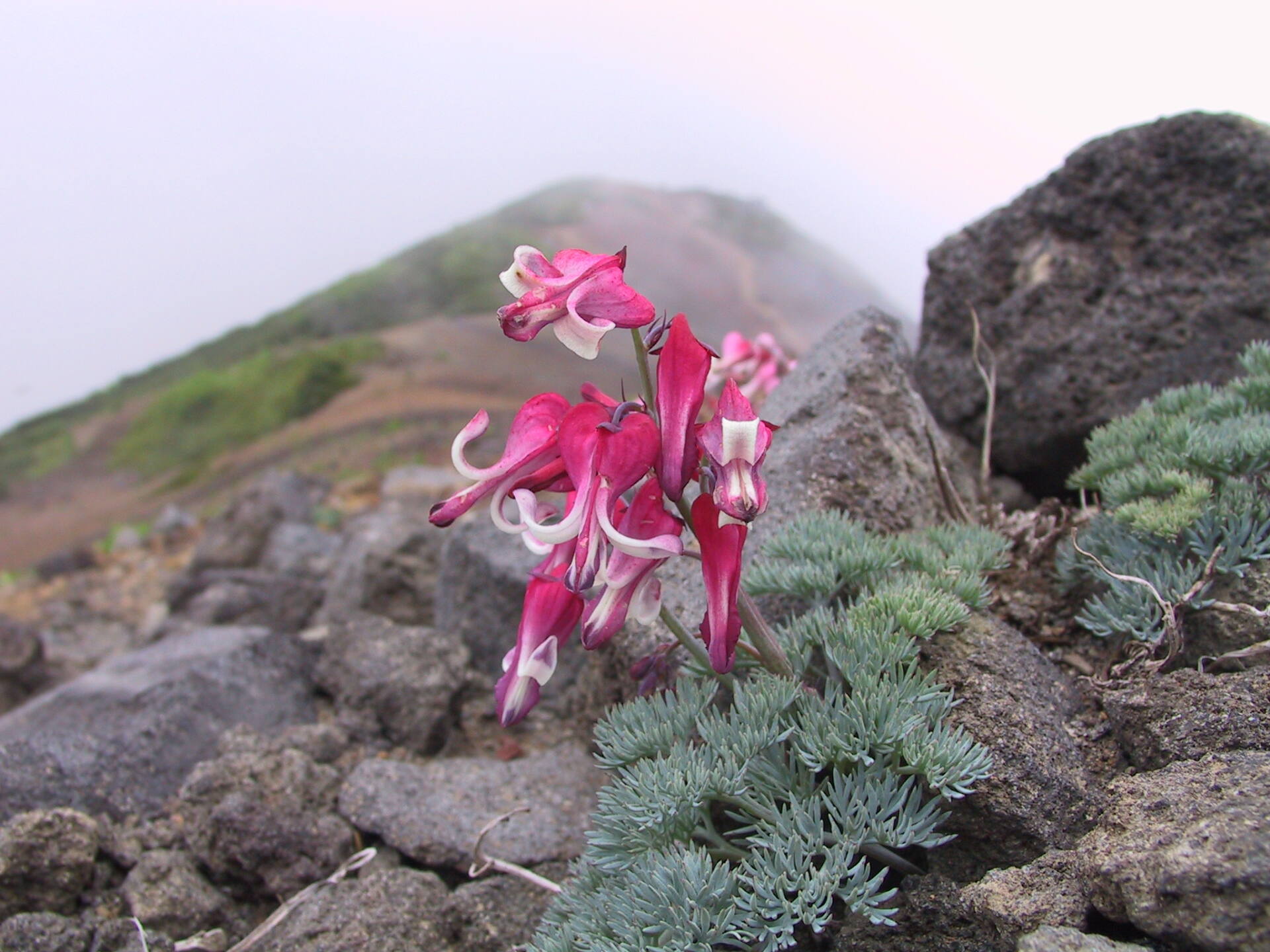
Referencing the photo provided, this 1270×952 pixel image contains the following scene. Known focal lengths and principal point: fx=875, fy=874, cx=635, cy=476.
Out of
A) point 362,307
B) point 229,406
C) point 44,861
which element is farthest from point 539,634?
point 229,406

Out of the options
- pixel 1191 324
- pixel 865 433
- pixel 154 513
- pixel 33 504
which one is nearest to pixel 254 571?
pixel 33 504

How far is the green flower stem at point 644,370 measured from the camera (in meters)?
1.73

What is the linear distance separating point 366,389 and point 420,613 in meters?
4.22

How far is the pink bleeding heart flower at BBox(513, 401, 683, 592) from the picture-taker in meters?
1.58

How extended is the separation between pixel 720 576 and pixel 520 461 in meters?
0.46

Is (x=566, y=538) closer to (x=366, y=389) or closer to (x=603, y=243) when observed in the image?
→ (x=603, y=243)

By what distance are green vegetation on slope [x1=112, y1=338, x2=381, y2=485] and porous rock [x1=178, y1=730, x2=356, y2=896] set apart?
628 centimetres

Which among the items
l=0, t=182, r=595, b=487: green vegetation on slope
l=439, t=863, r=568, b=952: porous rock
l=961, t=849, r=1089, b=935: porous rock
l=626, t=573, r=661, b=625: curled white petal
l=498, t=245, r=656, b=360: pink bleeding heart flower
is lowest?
l=439, t=863, r=568, b=952: porous rock

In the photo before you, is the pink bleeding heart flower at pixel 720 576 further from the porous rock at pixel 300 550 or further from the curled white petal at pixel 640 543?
the porous rock at pixel 300 550

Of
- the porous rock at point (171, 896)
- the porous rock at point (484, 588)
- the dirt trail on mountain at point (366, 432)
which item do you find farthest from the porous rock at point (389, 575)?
the porous rock at point (171, 896)

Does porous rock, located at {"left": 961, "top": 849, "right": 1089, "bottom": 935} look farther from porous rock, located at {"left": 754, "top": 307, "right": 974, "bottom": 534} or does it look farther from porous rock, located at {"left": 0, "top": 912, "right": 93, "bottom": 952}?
porous rock, located at {"left": 0, "top": 912, "right": 93, "bottom": 952}

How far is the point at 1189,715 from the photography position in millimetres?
1969

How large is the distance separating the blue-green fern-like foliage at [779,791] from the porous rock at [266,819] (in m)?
1.15

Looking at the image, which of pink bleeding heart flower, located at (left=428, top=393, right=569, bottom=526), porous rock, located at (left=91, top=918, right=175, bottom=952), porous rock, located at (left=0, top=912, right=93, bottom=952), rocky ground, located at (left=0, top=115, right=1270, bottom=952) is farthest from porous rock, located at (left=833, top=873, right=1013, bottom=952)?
porous rock, located at (left=0, top=912, right=93, bottom=952)
